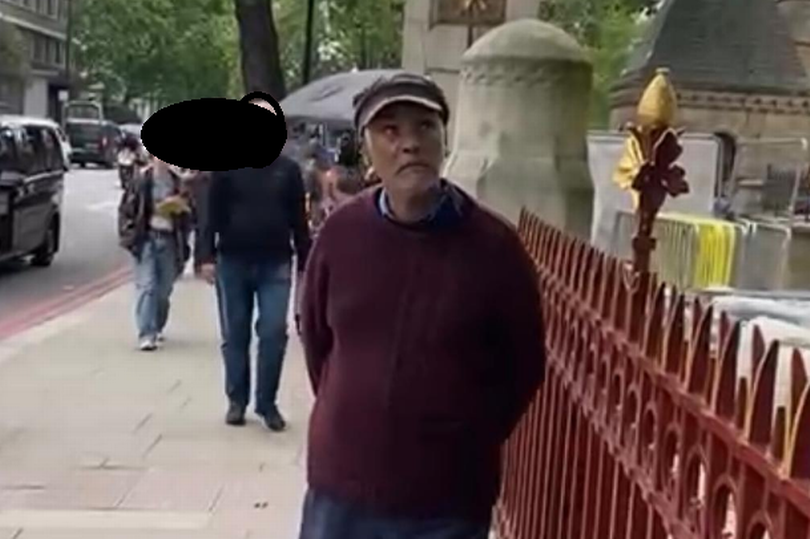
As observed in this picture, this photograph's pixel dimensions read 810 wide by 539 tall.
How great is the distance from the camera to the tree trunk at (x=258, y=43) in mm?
24141

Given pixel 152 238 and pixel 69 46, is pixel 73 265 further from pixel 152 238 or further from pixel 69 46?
pixel 69 46

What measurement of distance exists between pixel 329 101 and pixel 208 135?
15.2 metres

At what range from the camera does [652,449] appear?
3.05 m

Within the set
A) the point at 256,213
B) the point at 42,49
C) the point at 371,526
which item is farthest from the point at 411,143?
the point at 42,49

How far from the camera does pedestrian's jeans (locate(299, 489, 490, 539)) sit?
3.85 metres

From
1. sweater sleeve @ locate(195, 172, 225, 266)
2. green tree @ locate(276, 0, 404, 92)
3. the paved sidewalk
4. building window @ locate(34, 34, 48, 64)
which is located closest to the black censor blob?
the paved sidewalk

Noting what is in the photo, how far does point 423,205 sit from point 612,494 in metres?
0.80

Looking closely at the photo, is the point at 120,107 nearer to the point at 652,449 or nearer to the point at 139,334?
the point at 139,334

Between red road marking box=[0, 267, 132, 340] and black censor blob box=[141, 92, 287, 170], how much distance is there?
1118 centimetres

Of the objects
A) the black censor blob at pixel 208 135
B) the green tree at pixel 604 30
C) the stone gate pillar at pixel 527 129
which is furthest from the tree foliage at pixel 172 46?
the black censor blob at pixel 208 135

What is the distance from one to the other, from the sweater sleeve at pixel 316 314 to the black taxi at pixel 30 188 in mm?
15618

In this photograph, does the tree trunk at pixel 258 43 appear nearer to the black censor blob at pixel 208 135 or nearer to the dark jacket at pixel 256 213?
the dark jacket at pixel 256 213


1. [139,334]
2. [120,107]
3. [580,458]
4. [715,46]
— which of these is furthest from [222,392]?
[120,107]

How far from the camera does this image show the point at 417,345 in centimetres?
380
